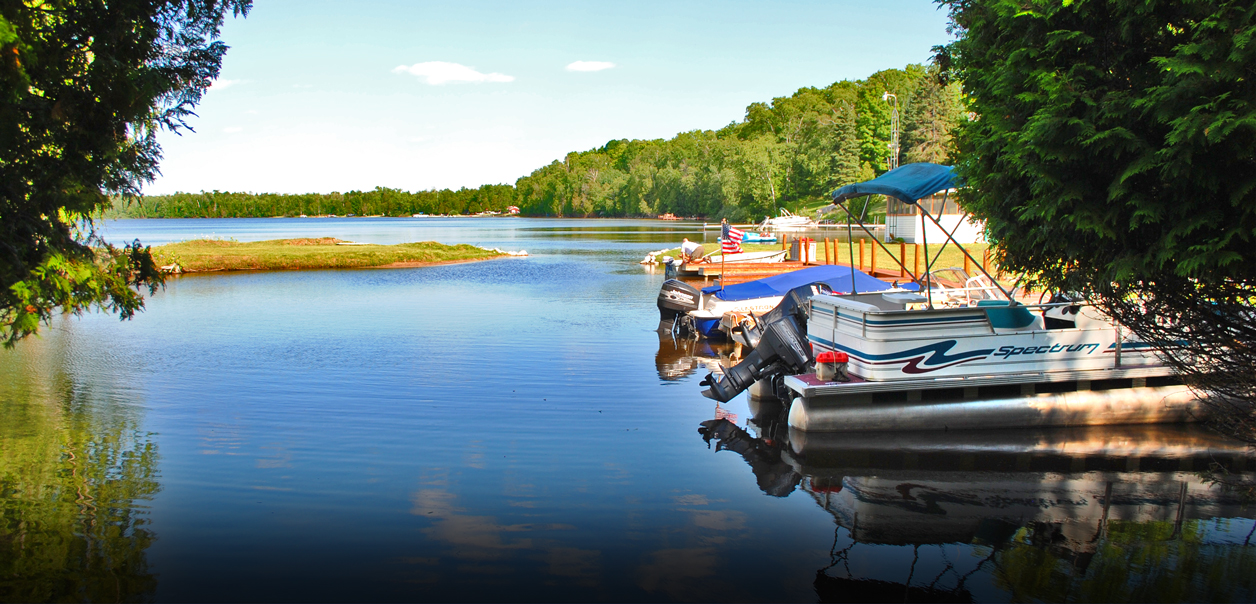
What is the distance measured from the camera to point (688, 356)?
1792cm

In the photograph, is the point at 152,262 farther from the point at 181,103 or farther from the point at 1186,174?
the point at 1186,174

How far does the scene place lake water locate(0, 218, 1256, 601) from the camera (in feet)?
21.9

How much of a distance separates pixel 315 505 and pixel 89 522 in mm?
2038

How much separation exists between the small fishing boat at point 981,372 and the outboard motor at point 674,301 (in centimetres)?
811

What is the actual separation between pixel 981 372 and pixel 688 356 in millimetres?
7750

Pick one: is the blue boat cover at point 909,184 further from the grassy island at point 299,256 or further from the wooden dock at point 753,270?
the grassy island at point 299,256

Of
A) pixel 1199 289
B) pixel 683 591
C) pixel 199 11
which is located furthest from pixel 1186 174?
pixel 199 11

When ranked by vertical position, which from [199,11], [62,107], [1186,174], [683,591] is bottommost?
[683,591]

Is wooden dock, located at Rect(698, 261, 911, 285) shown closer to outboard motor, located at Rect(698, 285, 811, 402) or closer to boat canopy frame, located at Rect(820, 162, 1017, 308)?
boat canopy frame, located at Rect(820, 162, 1017, 308)

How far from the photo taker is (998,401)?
1106 centimetres

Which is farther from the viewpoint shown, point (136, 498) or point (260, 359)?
point (260, 359)

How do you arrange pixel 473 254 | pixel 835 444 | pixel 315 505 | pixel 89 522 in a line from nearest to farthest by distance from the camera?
pixel 89 522
pixel 315 505
pixel 835 444
pixel 473 254

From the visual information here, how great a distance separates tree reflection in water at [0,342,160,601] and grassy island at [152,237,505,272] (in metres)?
28.4

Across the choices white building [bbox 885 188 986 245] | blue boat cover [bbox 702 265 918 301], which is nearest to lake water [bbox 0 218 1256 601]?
blue boat cover [bbox 702 265 918 301]
